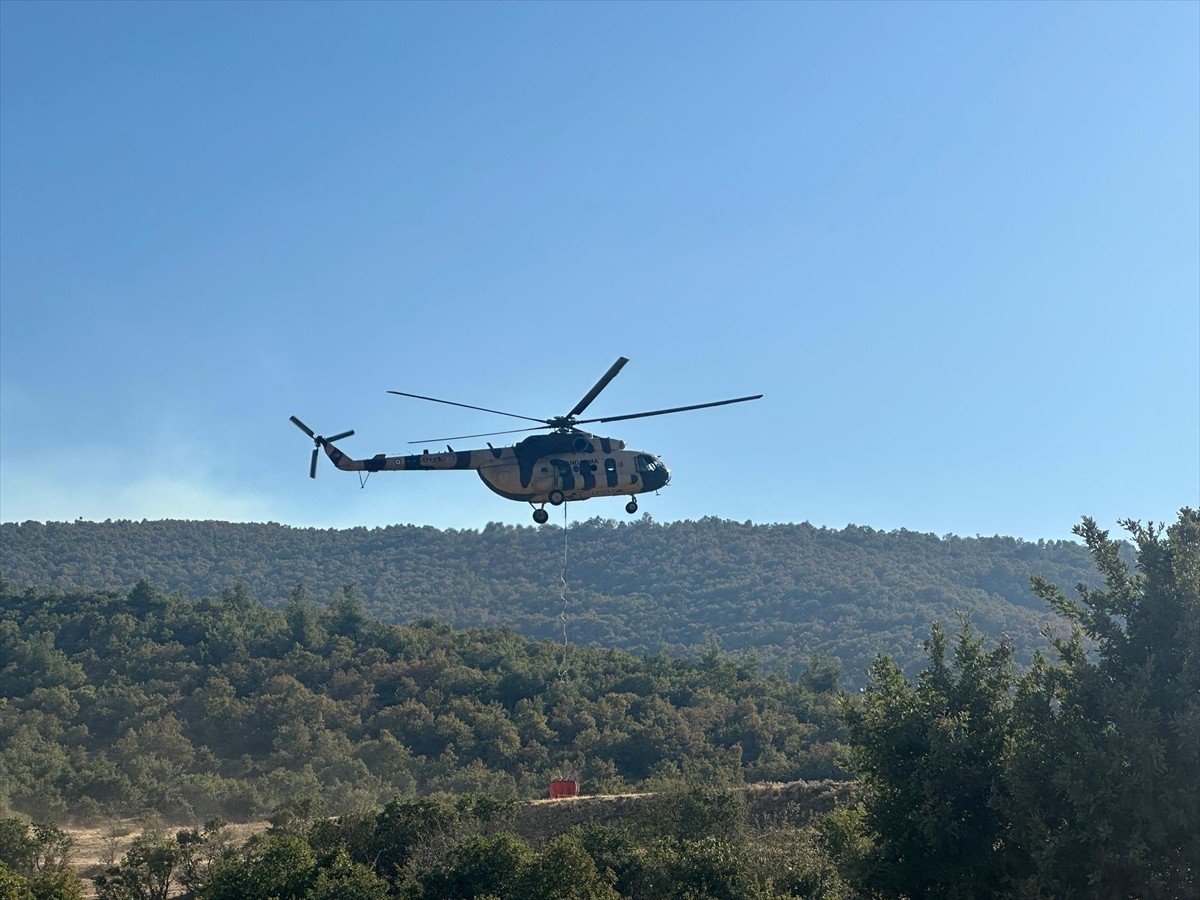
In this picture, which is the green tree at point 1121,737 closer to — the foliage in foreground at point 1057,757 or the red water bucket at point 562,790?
the foliage in foreground at point 1057,757

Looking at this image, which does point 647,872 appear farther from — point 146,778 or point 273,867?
point 146,778

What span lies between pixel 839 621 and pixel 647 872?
491ft

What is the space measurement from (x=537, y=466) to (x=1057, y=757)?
54.8ft

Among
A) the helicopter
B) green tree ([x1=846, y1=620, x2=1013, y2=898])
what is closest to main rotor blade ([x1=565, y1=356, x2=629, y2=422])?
the helicopter

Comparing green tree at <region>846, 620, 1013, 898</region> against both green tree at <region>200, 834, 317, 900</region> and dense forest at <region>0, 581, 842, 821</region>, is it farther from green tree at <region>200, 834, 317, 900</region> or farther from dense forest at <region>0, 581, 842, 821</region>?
dense forest at <region>0, 581, 842, 821</region>

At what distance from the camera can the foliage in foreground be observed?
21266 millimetres

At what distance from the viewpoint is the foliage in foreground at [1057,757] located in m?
21.3

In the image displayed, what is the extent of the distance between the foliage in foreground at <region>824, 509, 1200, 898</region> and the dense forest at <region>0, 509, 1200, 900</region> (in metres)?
0.05

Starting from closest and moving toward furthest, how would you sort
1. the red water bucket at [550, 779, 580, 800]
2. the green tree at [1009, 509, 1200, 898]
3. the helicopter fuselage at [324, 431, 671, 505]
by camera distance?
the green tree at [1009, 509, 1200, 898] → the helicopter fuselage at [324, 431, 671, 505] → the red water bucket at [550, 779, 580, 800]

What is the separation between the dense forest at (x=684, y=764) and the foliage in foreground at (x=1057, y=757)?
0.05 m

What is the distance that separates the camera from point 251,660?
8962cm

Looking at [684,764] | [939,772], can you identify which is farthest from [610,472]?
[684,764]

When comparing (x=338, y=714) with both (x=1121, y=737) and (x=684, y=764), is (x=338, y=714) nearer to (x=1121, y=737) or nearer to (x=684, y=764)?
(x=684, y=764)

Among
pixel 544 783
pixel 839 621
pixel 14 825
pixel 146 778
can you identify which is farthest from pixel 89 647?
pixel 839 621
